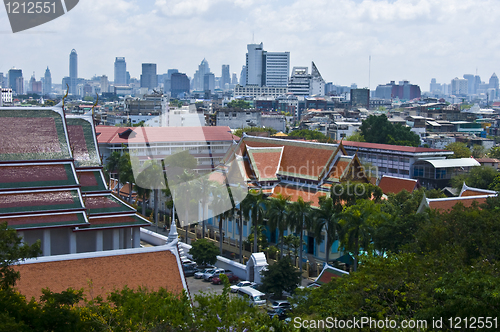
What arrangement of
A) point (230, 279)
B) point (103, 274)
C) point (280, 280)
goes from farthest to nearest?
1. point (230, 279)
2. point (280, 280)
3. point (103, 274)

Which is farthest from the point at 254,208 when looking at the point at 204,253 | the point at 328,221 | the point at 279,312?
the point at 279,312

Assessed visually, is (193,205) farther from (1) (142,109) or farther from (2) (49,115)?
(1) (142,109)

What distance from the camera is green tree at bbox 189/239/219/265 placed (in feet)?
120

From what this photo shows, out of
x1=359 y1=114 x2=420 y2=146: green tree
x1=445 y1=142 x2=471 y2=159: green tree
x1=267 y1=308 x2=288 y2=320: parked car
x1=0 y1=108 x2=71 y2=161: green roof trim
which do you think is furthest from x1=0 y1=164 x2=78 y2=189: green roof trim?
x1=359 y1=114 x2=420 y2=146: green tree

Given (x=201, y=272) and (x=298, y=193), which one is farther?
(x=298, y=193)

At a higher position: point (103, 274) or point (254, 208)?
point (103, 274)

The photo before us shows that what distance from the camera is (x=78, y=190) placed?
29.9 meters

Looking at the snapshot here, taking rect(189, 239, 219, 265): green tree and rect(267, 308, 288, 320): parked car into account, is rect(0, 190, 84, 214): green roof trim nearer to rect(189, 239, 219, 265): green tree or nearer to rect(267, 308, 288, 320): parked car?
rect(189, 239, 219, 265): green tree

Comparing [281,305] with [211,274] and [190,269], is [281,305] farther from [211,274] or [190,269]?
[190,269]

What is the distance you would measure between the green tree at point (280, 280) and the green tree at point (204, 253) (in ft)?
18.7

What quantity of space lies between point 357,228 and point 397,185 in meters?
22.2

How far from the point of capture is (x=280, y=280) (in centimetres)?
3144

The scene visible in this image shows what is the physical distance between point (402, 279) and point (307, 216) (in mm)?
17415

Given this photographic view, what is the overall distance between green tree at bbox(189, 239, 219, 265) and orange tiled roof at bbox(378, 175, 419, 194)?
22.4 meters
